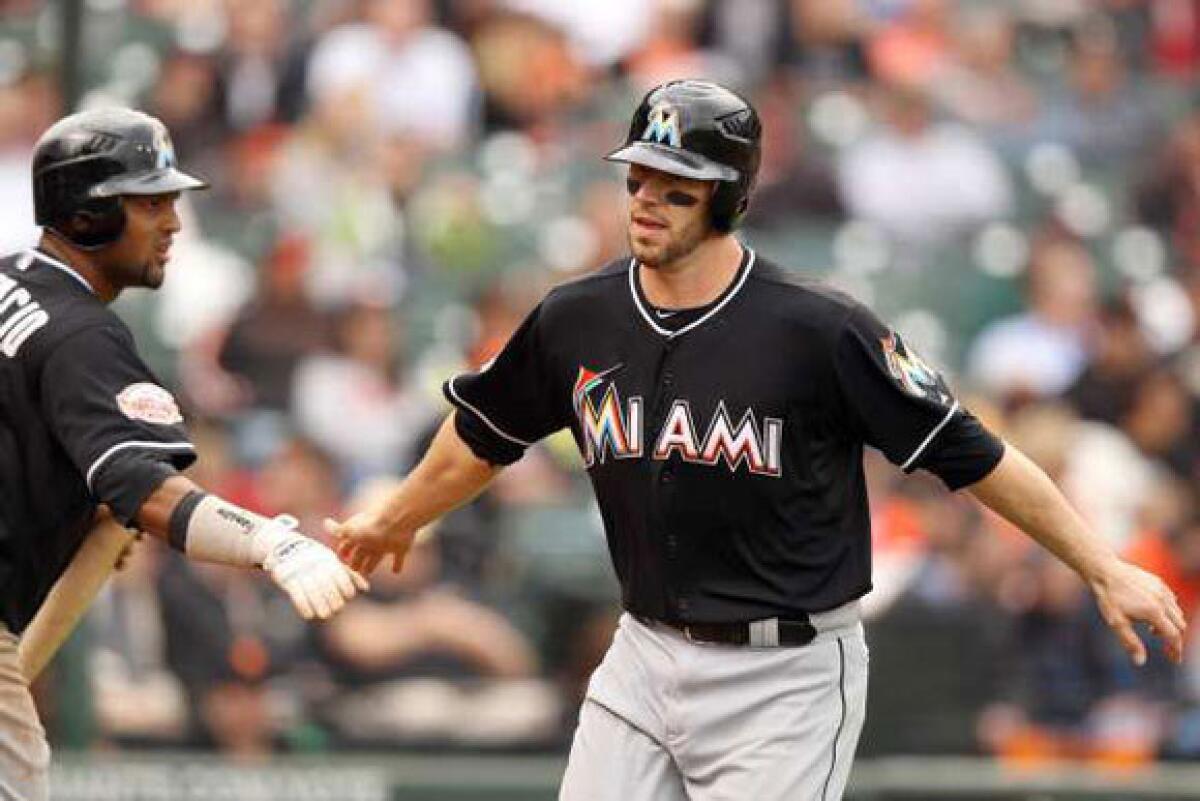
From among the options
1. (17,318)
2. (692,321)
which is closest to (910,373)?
(692,321)

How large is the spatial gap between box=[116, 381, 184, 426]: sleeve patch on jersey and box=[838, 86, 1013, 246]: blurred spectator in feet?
22.1

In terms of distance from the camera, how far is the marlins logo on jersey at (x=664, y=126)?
17.2 feet

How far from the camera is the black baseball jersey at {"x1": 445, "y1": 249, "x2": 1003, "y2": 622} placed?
17.0 feet

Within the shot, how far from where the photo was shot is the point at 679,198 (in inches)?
207

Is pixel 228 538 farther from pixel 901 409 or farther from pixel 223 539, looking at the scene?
pixel 901 409

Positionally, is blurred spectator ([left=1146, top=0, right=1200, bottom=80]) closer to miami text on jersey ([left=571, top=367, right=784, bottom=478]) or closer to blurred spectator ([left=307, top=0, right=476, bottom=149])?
blurred spectator ([left=307, top=0, right=476, bottom=149])

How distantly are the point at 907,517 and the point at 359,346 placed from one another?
2.48 metres

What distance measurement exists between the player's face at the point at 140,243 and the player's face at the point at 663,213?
100 cm

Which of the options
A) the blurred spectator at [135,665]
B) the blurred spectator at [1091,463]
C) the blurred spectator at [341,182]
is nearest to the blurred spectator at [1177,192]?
the blurred spectator at [1091,463]

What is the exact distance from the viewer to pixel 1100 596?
525 cm

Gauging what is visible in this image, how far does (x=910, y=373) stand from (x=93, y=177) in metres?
1.80

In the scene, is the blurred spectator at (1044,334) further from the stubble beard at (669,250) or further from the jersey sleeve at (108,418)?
the jersey sleeve at (108,418)

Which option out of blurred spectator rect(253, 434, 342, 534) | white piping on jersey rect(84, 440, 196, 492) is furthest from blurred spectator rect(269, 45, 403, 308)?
white piping on jersey rect(84, 440, 196, 492)

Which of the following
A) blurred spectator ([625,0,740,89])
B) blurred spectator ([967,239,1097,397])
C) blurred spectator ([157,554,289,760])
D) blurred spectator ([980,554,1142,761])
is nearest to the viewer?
blurred spectator ([980,554,1142,761])
